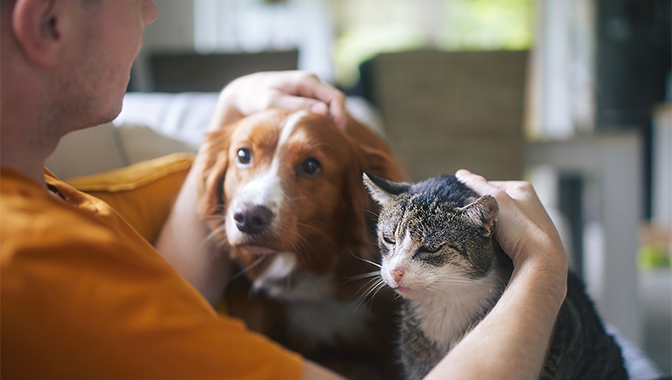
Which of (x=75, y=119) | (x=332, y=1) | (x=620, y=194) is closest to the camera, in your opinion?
(x=75, y=119)

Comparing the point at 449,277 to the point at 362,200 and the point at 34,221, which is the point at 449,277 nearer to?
the point at 362,200

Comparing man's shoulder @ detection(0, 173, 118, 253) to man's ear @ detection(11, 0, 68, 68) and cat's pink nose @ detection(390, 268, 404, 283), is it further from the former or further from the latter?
cat's pink nose @ detection(390, 268, 404, 283)

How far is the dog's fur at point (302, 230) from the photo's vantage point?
87 cm

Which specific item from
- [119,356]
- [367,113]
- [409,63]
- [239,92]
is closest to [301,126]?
[239,92]

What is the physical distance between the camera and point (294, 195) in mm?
881

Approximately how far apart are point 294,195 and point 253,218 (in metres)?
0.11

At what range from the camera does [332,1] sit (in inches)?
213

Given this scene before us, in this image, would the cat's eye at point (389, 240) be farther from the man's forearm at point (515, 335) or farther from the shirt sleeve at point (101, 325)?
the shirt sleeve at point (101, 325)

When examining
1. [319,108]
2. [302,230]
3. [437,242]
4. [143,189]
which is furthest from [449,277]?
[143,189]

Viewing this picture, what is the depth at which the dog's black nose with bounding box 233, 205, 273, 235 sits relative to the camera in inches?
31.9

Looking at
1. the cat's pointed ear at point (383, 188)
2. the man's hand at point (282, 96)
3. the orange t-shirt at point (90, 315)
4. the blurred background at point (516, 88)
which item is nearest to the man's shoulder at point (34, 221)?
the orange t-shirt at point (90, 315)

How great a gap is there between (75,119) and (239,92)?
0.54 metres

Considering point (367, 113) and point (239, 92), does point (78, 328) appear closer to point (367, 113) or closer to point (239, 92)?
point (239, 92)

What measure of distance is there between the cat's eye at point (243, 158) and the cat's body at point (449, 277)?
28cm
